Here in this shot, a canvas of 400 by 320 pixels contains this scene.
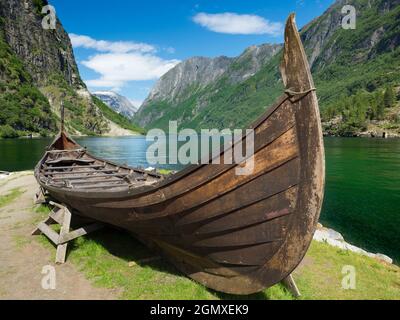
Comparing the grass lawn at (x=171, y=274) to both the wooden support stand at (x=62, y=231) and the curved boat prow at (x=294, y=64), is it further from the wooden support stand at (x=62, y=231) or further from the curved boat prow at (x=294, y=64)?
the curved boat prow at (x=294, y=64)

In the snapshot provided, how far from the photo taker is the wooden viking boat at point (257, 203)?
604 cm

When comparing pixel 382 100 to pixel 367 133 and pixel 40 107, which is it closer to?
pixel 367 133

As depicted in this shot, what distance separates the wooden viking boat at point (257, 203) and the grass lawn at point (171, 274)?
838 millimetres

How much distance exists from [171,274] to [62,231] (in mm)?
3929

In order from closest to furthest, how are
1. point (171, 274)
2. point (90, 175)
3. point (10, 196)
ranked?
point (171, 274) < point (90, 175) < point (10, 196)

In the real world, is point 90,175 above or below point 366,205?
above

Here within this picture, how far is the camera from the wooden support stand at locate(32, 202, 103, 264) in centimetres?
992

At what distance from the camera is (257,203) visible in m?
6.52

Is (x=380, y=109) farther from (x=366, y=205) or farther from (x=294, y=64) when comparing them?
(x=294, y=64)

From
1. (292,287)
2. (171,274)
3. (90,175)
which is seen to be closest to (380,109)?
(90,175)

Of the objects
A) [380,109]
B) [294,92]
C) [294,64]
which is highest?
[380,109]
